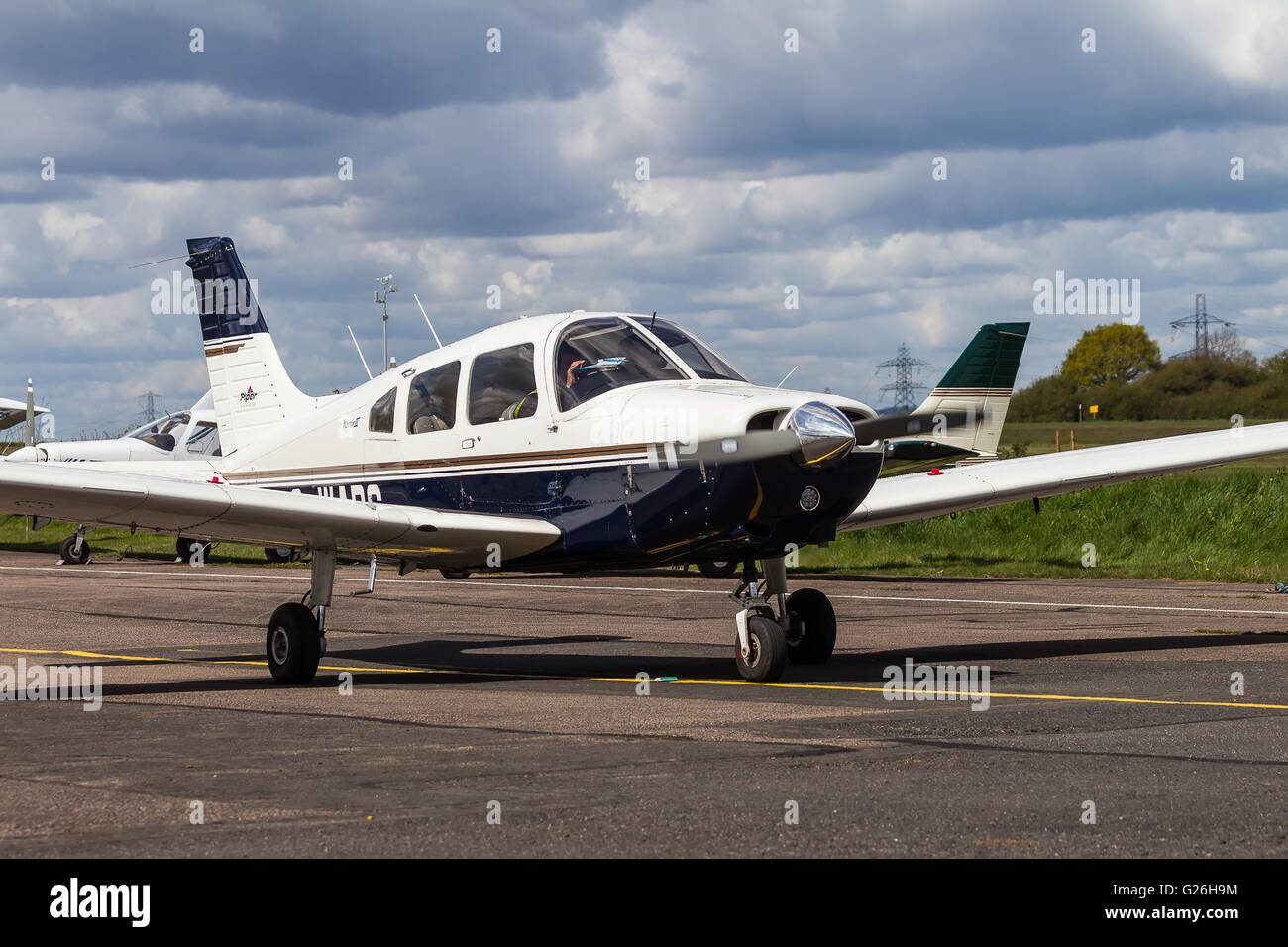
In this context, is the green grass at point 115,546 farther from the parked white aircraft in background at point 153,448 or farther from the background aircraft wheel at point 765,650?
the background aircraft wheel at point 765,650

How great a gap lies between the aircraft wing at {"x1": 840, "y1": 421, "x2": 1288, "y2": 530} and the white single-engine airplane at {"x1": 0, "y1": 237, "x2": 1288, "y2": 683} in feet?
0.08

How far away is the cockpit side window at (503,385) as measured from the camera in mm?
11883

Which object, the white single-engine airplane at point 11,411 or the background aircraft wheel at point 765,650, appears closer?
the background aircraft wheel at point 765,650

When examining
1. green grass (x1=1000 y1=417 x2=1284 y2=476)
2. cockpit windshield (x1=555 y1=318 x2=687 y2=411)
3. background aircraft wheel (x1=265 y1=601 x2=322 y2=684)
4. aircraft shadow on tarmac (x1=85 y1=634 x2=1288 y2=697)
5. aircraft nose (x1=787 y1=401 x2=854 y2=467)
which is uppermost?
green grass (x1=1000 y1=417 x2=1284 y2=476)

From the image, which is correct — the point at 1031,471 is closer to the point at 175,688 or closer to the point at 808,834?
the point at 175,688

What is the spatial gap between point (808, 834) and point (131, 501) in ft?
23.8

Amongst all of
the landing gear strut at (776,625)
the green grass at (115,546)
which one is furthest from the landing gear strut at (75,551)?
the landing gear strut at (776,625)

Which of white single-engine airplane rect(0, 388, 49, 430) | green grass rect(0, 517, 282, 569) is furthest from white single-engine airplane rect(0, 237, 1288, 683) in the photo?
white single-engine airplane rect(0, 388, 49, 430)

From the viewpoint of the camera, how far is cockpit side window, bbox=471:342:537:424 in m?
11.9

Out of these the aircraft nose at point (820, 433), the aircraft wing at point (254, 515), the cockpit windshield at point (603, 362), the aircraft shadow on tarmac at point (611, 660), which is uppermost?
the cockpit windshield at point (603, 362)

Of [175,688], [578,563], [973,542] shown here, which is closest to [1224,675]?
[578,563]

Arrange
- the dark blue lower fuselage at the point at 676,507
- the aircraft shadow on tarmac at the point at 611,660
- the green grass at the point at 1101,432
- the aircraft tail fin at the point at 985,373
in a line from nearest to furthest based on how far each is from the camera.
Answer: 1. the dark blue lower fuselage at the point at 676,507
2. the aircraft shadow on tarmac at the point at 611,660
3. the aircraft tail fin at the point at 985,373
4. the green grass at the point at 1101,432

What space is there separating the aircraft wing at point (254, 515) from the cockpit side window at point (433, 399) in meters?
0.81

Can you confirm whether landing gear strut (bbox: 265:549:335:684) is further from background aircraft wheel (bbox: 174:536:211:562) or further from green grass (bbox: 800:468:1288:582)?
background aircraft wheel (bbox: 174:536:211:562)
